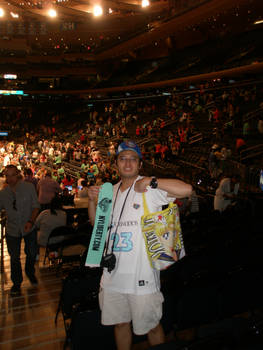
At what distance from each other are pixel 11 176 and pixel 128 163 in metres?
2.62

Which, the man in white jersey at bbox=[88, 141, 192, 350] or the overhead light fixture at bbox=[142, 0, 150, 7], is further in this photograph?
the overhead light fixture at bbox=[142, 0, 150, 7]

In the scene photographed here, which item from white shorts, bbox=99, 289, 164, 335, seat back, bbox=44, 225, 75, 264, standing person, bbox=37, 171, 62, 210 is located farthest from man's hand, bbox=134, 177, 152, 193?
standing person, bbox=37, 171, 62, 210

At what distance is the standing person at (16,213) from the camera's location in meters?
4.65

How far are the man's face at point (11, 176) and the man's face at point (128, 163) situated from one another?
2556 millimetres

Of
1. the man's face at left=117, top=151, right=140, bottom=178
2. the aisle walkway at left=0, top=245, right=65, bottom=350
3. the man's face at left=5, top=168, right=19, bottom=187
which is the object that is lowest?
the aisle walkway at left=0, top=245, right=65, bottom=350

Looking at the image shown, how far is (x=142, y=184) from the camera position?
2.40 metres

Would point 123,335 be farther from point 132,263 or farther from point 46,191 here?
point 46,191

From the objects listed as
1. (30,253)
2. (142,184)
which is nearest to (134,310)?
(142,184)

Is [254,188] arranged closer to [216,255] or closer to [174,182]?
[216,255]

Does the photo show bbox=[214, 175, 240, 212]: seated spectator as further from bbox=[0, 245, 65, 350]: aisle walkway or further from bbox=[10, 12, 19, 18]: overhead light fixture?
bbox=[10, 12, 19, 18]: overhead light fixture

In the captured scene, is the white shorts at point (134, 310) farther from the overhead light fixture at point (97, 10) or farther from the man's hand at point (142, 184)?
the overhead light fixture at point (97, 10)

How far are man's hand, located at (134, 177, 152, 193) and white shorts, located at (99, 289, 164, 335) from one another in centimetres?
75

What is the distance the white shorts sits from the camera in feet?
7.90

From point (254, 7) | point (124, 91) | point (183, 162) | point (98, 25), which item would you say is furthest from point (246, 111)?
point (124, 91)
